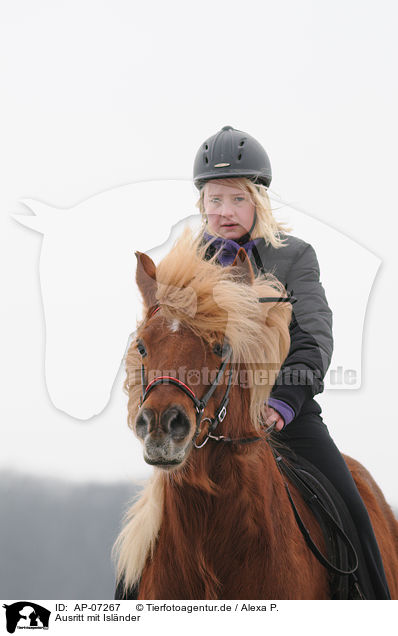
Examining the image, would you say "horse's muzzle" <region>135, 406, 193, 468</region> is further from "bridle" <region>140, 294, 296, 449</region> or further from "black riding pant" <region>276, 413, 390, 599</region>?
"black riding pant" <region>276, 413, 390, 599</region>

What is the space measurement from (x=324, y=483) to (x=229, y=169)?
1768 mm

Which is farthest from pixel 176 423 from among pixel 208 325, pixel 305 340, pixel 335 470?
pixel 335 470

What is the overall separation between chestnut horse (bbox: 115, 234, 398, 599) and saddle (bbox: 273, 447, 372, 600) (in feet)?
0.57

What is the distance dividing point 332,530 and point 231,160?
203 cm

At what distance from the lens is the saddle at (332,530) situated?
255cm

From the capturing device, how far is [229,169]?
3137 millimetres

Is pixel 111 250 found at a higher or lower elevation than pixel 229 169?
lower

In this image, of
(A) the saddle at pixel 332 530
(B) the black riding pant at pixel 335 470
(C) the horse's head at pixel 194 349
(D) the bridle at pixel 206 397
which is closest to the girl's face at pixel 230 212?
(C) the horse's head at pixel 194 349

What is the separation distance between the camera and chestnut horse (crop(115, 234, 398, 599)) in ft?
6.84

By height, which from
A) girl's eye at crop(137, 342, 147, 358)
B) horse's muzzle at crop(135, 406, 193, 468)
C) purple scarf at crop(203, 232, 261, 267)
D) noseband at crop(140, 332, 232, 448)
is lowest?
horse's muzzle at crop(135, 406, 193, 468)
